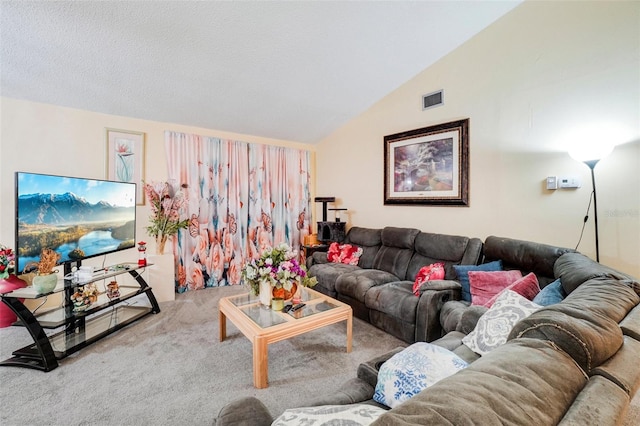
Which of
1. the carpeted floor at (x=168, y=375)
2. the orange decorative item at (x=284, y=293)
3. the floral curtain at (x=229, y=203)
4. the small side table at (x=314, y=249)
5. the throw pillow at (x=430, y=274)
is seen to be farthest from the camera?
the small side table at (x=314, y=249)

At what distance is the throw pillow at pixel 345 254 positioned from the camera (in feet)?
12.7

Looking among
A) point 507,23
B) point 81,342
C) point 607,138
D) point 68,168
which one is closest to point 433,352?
point 607,138

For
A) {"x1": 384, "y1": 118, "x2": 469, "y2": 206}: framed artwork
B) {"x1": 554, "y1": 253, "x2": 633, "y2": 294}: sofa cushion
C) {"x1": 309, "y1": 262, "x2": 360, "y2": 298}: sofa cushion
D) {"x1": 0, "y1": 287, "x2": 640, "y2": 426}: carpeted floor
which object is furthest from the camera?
{"x1": 309, "y1": 262, "x2": 360, "y2": 298}: sofa cushion

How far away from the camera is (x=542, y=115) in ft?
8.66

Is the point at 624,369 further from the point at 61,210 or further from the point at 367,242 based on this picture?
the point at 61,210

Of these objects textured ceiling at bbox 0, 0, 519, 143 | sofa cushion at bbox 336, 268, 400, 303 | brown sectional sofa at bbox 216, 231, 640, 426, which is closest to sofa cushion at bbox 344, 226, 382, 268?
sofa cushion at bbox 336, 268, 400, 303

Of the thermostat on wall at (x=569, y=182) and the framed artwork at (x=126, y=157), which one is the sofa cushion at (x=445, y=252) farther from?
the framed artwork at (x=126, y=157)

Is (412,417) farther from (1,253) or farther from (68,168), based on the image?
(68,168)

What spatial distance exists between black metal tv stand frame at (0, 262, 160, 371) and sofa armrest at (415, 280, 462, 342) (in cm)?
273

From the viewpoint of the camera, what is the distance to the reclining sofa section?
237 cm

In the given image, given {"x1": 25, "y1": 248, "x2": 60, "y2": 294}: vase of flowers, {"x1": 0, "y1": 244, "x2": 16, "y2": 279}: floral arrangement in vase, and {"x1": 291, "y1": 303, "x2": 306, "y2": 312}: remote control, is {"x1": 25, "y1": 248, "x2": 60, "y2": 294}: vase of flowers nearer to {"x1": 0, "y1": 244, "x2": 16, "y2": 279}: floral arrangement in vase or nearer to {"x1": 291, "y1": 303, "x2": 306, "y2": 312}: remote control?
{"x1": 0, "y1": 244, "x2": 16, "y2": 279}: floral arrangement in vase

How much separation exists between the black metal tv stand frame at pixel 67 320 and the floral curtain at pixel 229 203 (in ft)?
3.00

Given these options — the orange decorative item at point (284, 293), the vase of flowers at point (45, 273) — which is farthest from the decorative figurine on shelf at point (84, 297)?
the orange decorative item at point (284, 293)

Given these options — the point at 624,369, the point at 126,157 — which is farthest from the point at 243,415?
the point at 126,157
